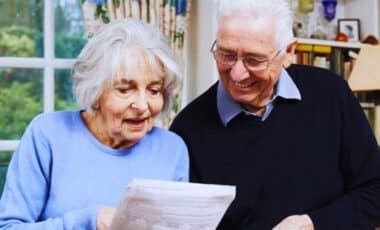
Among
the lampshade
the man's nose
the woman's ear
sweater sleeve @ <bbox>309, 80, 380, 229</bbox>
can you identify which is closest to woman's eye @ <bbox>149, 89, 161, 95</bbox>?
the woman's ear

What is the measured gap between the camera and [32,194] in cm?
124

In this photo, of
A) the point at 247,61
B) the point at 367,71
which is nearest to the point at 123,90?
the point at 247,61

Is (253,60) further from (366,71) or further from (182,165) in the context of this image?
(366,71)

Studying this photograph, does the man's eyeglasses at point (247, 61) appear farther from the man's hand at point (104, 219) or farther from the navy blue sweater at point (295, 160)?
the man's hand at point (104, 219)

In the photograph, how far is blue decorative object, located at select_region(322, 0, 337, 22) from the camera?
3.38 m

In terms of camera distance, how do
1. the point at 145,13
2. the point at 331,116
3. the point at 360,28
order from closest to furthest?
the point at 331,116
the point at 145,13
the point at 360,28

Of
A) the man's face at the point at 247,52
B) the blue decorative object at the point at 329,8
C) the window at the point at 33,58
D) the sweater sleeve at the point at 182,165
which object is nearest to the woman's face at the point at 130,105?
the sweater sleeve at the point at 182,165

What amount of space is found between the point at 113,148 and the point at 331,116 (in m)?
0.63

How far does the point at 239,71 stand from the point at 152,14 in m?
1.23

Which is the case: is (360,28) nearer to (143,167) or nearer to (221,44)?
(221,44)

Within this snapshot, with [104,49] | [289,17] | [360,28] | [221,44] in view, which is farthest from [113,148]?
[360,28]

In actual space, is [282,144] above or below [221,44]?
below

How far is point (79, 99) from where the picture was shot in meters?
1.29

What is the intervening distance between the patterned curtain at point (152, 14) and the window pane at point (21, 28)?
11.0 inches
